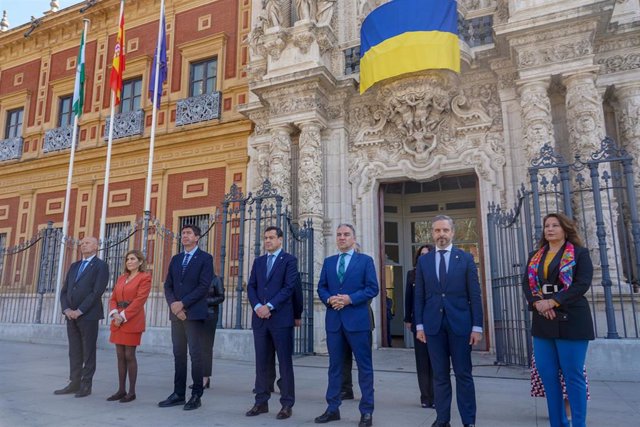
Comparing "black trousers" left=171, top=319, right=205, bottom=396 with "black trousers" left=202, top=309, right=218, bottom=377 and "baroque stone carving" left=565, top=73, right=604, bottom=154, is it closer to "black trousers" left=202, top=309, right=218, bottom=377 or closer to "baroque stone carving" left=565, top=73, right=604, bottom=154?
"black trousers" left=202, top=309, right=218, bottom=377

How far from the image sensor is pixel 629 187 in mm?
6094

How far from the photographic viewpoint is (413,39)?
30.8 ft

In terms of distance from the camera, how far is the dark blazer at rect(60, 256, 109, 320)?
17.8 ft

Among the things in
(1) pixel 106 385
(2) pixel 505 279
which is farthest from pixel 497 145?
(1) pixel 106 385

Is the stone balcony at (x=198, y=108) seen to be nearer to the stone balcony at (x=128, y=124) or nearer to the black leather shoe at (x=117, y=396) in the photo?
the stone balcony at (x=128, y=124)

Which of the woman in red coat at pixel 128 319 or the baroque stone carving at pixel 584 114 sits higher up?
the baroque stone carving at pixel 584 114

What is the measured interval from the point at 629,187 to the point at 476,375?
3123 millimetres

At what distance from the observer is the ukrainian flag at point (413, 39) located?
30.2 ft

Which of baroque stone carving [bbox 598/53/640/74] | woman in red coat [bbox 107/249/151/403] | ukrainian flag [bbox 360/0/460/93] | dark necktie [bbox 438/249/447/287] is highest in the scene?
ukrainian flag [bbox 360/0/460/93]

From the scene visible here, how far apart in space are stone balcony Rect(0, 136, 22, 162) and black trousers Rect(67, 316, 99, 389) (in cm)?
1359

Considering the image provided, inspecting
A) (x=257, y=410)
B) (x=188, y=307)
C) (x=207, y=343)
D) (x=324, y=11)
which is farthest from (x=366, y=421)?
(x=324, y=11)

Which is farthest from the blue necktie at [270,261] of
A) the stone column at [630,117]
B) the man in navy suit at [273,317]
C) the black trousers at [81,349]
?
the stone column at [630,117]

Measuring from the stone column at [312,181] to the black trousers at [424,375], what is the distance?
4.85m

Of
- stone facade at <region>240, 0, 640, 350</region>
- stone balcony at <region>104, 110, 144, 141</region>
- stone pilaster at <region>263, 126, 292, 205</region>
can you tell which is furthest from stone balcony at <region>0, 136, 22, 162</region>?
stone pilaster at <region>263, 126, 292, 205</region>
